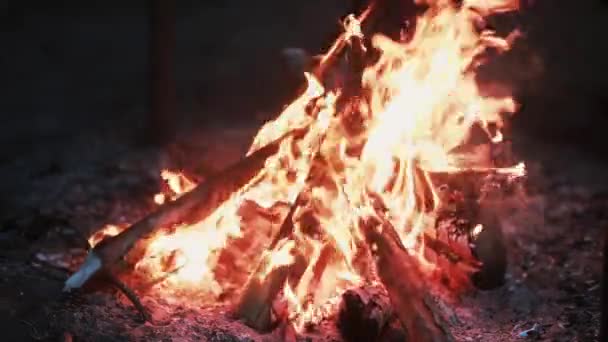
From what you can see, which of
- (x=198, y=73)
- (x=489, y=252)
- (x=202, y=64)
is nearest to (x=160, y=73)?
(x=198, y=73)

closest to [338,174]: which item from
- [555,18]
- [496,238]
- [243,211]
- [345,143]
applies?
[345,143]

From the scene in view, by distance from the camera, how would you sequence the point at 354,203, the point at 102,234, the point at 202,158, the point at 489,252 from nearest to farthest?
the point at 354,203
the point at 102,234
the point at 489,252
the point at 202,158

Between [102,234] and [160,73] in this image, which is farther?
[160,73]

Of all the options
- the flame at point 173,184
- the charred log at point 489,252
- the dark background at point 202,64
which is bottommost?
the flame at point 173,184

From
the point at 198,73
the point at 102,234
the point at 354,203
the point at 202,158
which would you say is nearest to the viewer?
the point at 354,203

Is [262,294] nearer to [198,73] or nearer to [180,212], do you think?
[180,212]

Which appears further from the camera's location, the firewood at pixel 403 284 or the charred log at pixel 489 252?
the charred log at pixel 489 252

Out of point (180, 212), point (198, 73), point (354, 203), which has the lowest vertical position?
point (180, 212)

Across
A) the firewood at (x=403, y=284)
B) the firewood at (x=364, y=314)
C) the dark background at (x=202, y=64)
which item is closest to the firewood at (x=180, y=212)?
the firewood at (x=403, y=284)

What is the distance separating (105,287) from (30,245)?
115 centimetres

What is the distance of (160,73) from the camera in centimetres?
810

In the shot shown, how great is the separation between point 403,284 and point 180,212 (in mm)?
1482

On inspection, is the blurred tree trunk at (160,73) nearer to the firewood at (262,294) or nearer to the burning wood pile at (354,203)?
the burning wood pile at (354,203)

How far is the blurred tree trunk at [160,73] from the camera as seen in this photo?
8.09 m
